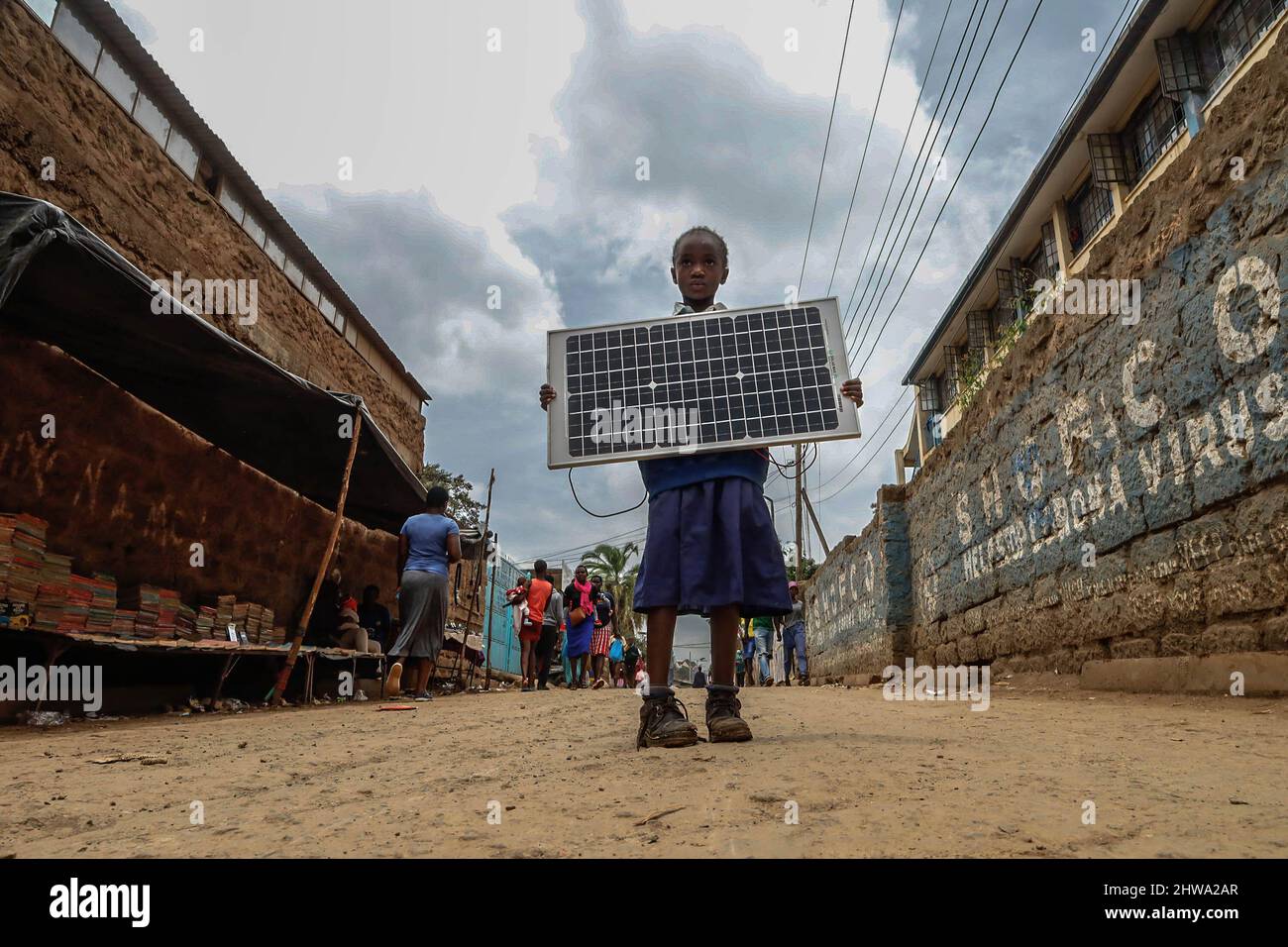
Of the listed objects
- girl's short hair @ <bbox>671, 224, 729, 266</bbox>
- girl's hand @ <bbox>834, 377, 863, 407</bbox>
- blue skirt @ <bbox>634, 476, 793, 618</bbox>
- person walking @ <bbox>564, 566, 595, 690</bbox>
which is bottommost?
person walking @ <bbox>564, 566, 595, 690</bbox>

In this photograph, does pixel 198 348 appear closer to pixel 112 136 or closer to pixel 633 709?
pixel 112 136

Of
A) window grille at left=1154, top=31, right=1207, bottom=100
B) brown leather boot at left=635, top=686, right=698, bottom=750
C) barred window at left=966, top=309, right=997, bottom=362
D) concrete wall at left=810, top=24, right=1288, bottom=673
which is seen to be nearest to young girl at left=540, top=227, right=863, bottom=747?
brown leather boot at left=635, top=686, right=698, bottom=750

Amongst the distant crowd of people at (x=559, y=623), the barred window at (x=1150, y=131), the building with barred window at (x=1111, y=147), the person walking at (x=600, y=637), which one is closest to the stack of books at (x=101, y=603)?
the distant crowd of people at (x=559, y=623)

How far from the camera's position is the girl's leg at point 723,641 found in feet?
8.72

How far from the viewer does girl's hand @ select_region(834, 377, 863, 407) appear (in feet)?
9.57

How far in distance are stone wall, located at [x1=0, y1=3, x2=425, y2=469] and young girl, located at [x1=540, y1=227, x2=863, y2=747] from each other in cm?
Answer: 563

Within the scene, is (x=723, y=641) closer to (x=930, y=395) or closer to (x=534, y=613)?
(x=534, y=613)

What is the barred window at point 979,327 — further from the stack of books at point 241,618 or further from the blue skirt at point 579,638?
the stack of books at point 241,618

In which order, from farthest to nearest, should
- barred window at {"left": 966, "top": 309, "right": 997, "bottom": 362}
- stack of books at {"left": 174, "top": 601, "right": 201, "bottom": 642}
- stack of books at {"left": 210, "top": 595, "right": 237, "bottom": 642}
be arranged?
barred window at {"left": 966, "top": 309, "right": 997, "bottom": 362}, stack of books at {"left": 210, "top": 595, "right": 237, "bottom": 642}, stack of books at {"left": 174, "top": 601, "right": 201, "bottom": 642}

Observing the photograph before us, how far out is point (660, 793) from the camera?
1.74 meters

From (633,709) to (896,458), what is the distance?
787 inches

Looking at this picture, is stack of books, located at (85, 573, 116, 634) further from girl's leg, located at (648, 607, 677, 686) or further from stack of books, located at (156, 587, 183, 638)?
girl's leg, located at (648, 607, 677, 686)

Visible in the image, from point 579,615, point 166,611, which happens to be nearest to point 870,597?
point 579,615
